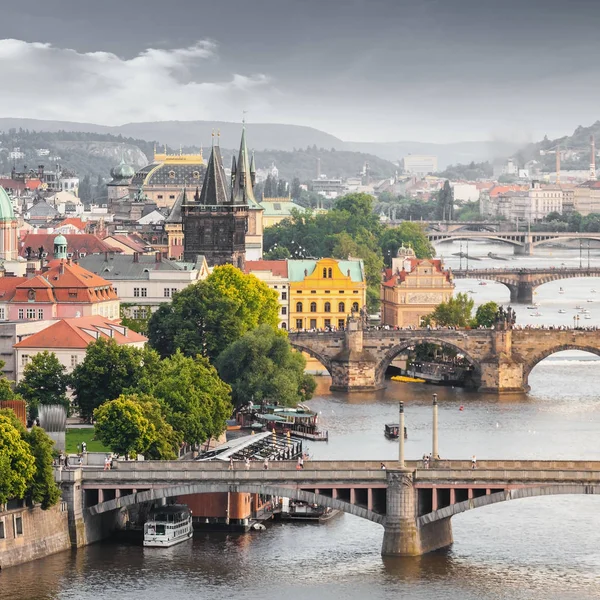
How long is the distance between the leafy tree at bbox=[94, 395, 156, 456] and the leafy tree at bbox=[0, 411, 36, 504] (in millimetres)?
7340

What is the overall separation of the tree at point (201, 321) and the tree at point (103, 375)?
15.3 metres

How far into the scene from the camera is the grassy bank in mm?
76375

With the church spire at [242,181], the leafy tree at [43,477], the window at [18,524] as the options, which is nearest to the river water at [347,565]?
the window at [18,524]

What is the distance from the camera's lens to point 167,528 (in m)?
70.0

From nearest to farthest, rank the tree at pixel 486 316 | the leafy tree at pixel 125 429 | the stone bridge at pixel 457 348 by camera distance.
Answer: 1. the leafy tree at pixel 125 429
2. the stone bridge at pixel 457 348
3. the tree at pixel 486 316

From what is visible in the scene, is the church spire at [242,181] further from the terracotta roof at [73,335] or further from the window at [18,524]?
the window at [18,524]

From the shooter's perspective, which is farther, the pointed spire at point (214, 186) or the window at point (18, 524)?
the pointed spire at point (214, 186)

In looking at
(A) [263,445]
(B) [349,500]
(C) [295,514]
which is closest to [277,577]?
(B) [349,500]

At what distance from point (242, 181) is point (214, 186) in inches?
667

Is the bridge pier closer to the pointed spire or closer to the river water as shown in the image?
the river water

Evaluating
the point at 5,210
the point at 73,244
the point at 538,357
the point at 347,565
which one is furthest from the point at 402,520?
the point at 73,244

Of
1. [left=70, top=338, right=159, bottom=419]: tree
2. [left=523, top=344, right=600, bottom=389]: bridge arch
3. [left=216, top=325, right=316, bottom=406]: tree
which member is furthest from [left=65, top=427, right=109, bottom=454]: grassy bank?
[left=523, top=344, right=600, bottom=389]: bridge arch

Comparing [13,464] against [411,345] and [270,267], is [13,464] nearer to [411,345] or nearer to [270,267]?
[411,345]

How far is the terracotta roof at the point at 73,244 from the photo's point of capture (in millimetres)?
138375
